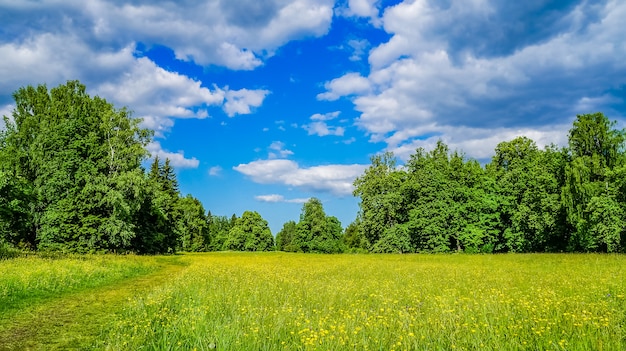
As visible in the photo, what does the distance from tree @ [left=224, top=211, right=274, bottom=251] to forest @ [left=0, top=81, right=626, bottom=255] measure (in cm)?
4549

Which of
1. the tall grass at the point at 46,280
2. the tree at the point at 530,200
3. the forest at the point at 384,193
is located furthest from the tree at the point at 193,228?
the tall grass at the point at 46,280

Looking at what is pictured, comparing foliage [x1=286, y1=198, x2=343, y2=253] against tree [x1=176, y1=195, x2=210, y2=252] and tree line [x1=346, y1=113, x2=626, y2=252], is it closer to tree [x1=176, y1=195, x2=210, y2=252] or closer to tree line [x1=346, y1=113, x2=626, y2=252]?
tree line [x1=346, y1=113, x2=626, y2=252]

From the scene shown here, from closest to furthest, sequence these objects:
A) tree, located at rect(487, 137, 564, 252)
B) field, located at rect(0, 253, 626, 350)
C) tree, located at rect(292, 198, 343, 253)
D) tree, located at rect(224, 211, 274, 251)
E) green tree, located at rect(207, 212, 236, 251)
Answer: field, located at rect(0, 253, 626, 350)
tree, located at rect(487, 137, 564, 252)
tree, located at rect(292, 198, 343, 253)
tree, located at rect(224, 211, 274, 251)
green tree, located at rect(207, 212, 236, 251)

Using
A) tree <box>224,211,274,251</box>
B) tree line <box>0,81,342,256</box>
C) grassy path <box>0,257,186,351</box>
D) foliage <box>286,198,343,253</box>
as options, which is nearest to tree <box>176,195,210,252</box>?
tree <box>224,211,274,251</box>

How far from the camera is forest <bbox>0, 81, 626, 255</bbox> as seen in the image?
40.7m

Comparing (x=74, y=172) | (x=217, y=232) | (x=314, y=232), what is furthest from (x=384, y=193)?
(x=217, y=232)

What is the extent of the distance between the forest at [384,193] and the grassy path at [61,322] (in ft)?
75.5

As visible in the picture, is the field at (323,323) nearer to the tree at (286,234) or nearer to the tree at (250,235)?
the tree at (250,235)

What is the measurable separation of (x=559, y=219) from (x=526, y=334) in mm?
49462

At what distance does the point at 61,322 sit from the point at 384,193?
61.3 metres

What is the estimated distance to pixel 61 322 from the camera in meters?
11.1

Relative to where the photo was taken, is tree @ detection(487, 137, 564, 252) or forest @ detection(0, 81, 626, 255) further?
tree @ detection(487, 137, 564, 252)

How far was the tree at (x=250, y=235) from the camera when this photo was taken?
109 m

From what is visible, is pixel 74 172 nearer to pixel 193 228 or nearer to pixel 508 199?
pixel 508 199
